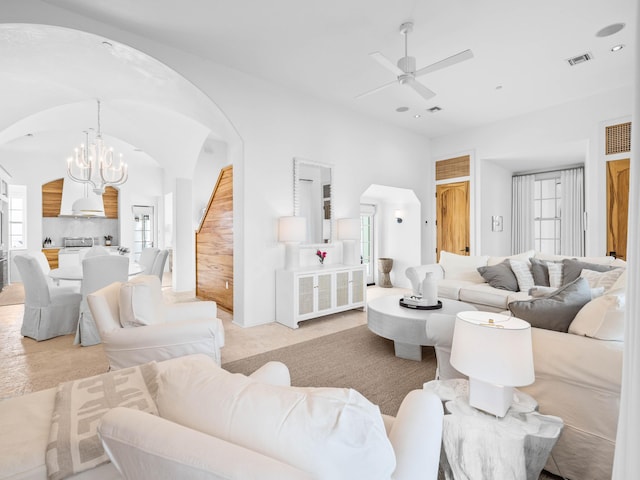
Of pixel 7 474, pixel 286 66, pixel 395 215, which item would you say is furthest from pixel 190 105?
pixel 395 215

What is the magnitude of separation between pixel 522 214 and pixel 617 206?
80.3 inches

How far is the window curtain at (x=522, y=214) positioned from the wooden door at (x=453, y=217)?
135cm

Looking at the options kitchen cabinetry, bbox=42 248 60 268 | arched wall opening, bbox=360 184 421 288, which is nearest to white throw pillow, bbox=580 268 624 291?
arched wall opening, bbox=360 184 421 288

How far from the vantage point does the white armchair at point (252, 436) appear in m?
0.69

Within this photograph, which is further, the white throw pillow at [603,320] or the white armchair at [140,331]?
the white armchair at [140,331]

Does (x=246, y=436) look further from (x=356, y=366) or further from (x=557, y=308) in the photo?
(x=356, y=366)

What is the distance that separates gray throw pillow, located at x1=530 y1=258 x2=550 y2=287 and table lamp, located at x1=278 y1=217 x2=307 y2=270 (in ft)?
9.63

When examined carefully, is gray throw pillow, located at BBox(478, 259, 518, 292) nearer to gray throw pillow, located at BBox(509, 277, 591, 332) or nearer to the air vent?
gray throw pillow, located at BBox(509, 277, 591, 332)

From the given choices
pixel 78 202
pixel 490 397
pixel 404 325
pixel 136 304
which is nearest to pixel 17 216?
pixel 78 202

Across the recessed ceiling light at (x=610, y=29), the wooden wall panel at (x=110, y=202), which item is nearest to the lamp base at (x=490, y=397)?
the recessed ceiling light at (x=610, y=29)

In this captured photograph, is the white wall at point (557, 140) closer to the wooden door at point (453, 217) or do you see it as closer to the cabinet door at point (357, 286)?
the wooden door at point (453, 217)

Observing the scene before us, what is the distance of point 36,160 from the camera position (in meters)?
7.65

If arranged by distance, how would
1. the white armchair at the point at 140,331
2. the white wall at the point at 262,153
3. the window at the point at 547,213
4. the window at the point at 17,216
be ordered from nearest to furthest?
the white armchair at the point at 140,331, the white wall at the point at 262,153, the window at the point at 547,213, the window at the point at 17,216

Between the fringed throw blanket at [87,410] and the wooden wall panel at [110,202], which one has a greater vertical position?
the wooden wall panel at [110,202]
